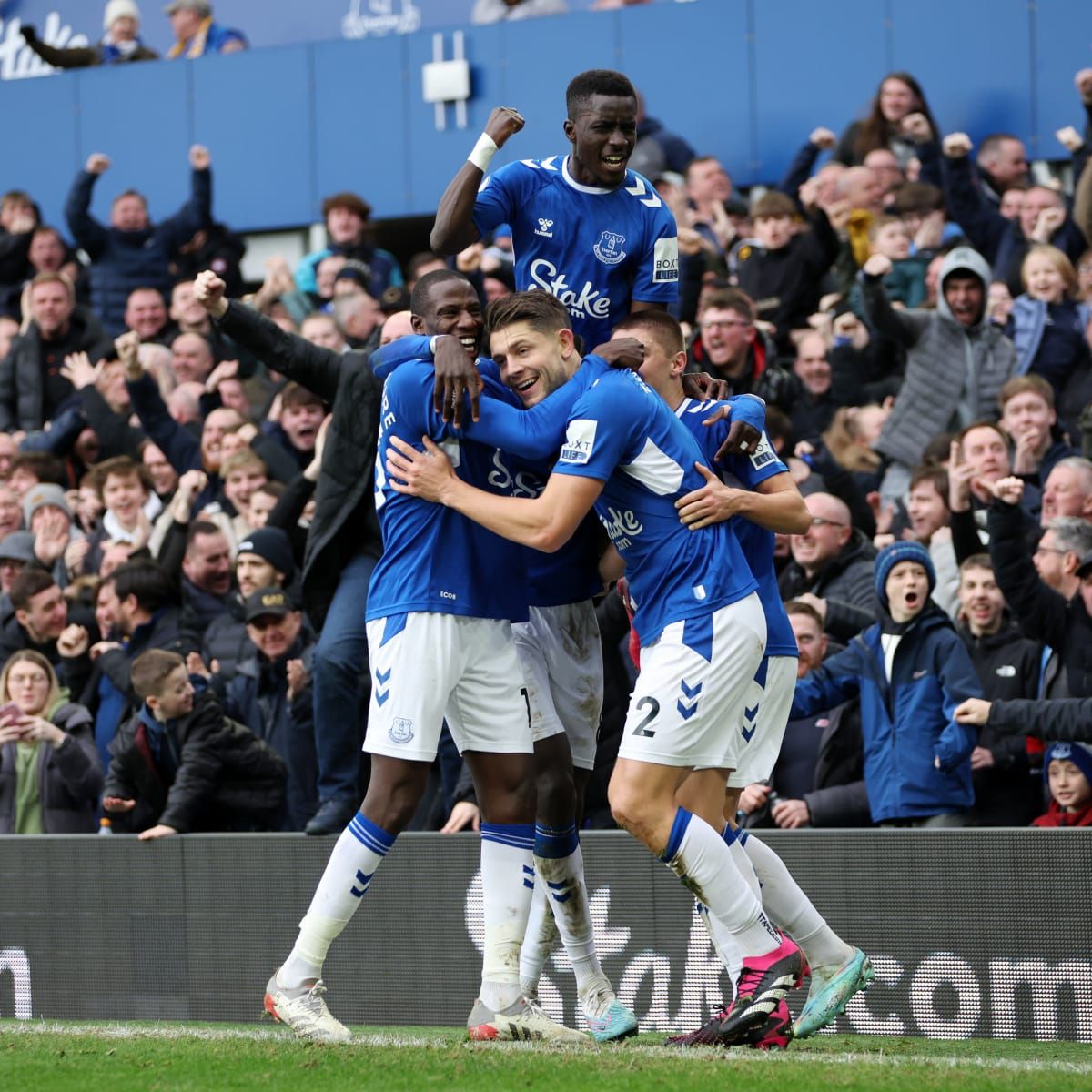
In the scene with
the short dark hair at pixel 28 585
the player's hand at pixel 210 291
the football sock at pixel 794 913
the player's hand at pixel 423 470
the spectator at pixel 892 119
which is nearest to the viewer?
the player's hand at pixel 423 470

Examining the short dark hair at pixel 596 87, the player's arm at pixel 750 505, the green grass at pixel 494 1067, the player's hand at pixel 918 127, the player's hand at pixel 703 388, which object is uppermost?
the player's hand at pixel 918 127

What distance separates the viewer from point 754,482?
22.9 ft

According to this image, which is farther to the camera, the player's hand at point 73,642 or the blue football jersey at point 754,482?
the player's hand at point 73,642

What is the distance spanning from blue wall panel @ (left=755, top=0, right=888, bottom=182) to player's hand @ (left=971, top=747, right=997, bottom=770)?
26.0 feet

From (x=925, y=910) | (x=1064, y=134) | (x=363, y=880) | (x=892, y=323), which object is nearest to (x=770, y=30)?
(x=1064, y=134)

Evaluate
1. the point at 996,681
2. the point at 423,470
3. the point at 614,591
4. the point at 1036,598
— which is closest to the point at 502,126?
the point at 423,470

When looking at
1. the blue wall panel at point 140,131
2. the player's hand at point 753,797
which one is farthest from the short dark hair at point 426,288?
the blue wall panel at point 140,131

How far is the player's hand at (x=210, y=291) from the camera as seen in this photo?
758 centimetres

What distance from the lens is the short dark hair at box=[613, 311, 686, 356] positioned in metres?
7.02

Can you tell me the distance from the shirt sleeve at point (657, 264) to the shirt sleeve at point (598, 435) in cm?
109

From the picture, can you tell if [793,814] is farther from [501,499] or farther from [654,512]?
[501,499]

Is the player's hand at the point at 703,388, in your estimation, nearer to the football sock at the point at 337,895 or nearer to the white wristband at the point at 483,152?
the white wristband at the point at 483,152

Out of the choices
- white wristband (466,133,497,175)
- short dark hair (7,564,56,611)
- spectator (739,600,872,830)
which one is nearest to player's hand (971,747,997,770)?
spectator (739,600,872,830)

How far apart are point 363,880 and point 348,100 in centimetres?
1208
